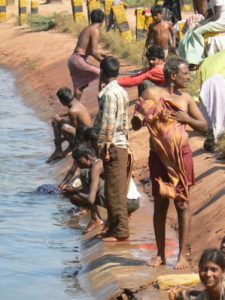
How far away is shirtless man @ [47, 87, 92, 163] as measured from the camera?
13734 mm

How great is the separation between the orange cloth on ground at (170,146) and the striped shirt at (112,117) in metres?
1.16

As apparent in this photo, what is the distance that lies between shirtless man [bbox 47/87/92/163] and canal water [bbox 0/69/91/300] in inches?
12.3

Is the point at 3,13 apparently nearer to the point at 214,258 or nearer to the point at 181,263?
the point at 181,263

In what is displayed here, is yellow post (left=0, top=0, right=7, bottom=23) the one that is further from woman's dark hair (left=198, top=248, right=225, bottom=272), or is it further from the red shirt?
woman's dark hair (left=198, top=248, right=225, bottom=272)

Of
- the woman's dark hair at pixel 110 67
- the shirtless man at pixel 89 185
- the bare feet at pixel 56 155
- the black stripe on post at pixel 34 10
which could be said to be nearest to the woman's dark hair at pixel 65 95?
the bare feet at pixel 56 155

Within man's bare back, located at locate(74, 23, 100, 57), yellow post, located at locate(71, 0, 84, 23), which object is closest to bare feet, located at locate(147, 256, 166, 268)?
man's bare back, located at locate(74, 23, 100, 57)

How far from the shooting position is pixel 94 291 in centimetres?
920

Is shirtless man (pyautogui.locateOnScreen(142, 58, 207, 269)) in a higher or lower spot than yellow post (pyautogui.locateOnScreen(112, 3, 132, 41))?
higher

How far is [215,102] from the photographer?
1252 centimetres

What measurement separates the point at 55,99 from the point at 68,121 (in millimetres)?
6988

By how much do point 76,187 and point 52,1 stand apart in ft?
99.0

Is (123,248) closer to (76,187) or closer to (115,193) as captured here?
(115,193)

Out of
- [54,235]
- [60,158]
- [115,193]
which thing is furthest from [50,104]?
[115,193]

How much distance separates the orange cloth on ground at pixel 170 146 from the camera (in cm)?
866
